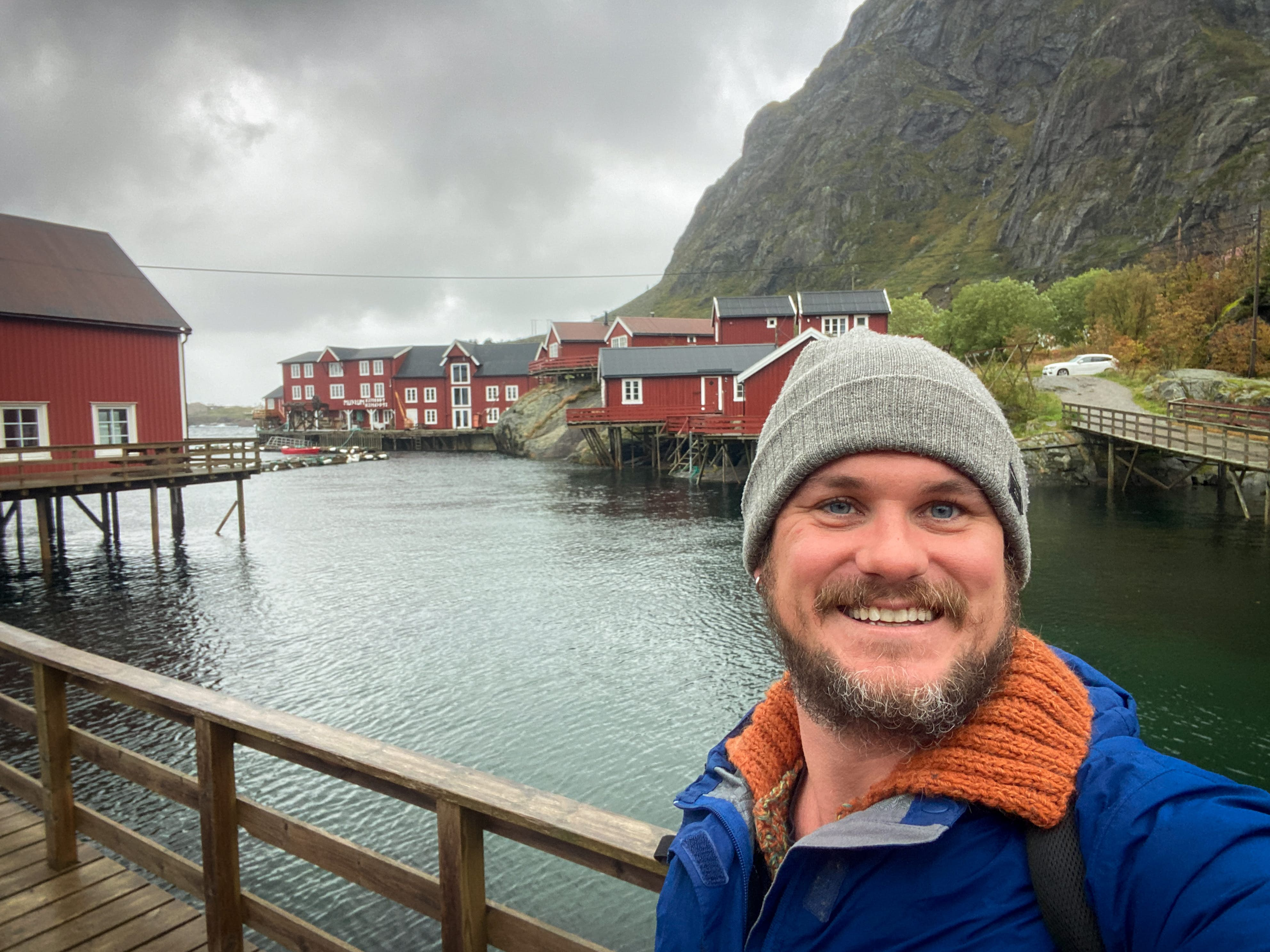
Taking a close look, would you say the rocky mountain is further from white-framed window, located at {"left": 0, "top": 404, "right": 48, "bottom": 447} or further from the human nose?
the human nose

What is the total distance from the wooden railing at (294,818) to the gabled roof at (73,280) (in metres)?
24.2

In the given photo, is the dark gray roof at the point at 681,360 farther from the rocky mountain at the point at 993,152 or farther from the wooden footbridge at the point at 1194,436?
the rocky mountain at the point at 993,152

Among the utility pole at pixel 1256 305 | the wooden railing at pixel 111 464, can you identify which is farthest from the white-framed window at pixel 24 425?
the utility pole at pixel 1256 305

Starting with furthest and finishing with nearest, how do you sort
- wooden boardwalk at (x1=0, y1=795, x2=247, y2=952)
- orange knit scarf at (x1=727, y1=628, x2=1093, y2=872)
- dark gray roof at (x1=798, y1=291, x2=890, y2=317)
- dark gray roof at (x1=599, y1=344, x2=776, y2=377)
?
dark gray roof at (x1=798, y1=291, x2=890, y2=317) < dark gray roof at (x1=599, y1=344, x2=776, y2=377) < wooden boardwalk at (x1=0, y1=795, x2=247, y2=952) < orange knit scarf at (x1=727, y1=628, x2=1093, y2=872)

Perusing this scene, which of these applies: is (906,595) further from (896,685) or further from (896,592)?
(896,685)

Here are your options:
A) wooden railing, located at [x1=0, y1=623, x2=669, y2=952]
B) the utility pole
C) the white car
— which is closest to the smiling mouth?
wooden railing, located at [x1=0, y1=623, x2=669, y2=952]

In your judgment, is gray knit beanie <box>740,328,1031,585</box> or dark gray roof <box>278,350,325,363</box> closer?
gray knit beanie <box>740,328,1031,585</box>

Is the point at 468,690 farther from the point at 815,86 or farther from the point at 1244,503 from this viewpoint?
the point at 815,86

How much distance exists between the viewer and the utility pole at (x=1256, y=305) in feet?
108

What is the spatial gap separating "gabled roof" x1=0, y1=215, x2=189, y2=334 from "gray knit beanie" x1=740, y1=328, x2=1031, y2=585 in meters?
28.1

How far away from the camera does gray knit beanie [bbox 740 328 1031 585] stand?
167 cm

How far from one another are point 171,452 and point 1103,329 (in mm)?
50611

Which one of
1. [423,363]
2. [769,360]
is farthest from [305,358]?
[769,360]

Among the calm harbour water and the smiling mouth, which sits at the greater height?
the smiling mouth
